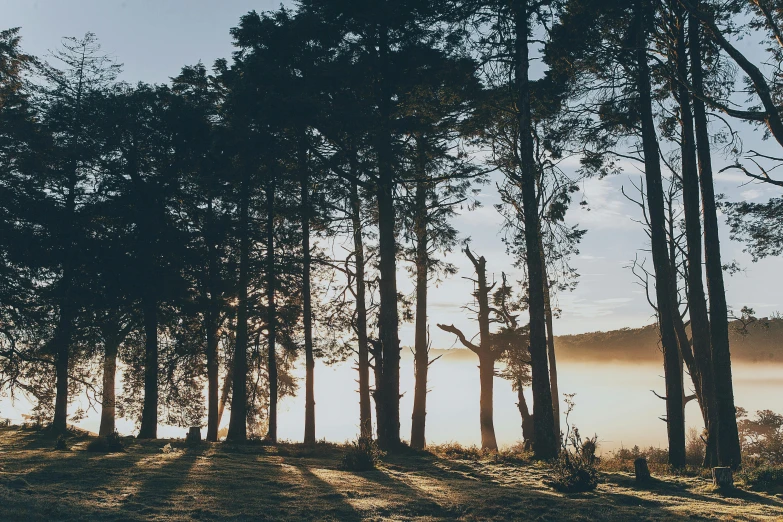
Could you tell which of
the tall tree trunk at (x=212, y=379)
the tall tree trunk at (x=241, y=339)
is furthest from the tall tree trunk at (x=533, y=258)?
the tall tree trunk at (x=212, y=379)

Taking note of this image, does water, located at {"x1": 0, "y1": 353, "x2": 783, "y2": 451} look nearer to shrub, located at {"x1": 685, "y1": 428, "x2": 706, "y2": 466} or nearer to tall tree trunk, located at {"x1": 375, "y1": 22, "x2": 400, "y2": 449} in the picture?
tall tree trunk, located at {"x1": 375, "y1": 22, "x2": 400, "y2": 449}

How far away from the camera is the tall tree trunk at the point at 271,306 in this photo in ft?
66.5

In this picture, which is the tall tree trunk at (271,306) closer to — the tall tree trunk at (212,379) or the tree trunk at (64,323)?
the tall tree trunk at (212,379)

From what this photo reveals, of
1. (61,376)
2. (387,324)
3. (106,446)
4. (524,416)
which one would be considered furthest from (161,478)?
(524,416)

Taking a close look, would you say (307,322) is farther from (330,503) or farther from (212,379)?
(330,503)

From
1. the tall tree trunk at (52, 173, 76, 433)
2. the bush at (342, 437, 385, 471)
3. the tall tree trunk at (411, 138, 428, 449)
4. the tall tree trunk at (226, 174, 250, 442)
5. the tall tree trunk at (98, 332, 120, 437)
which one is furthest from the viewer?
the tall tree trunk at (98, 332, 120, 437)

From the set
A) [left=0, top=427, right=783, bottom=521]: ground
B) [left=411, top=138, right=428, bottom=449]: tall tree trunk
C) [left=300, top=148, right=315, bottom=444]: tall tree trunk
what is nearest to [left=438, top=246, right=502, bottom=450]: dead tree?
[left=411, top=138, right=428, bottom=449]: tall tree trunk

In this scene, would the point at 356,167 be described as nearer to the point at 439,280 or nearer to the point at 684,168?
the point at 439,280

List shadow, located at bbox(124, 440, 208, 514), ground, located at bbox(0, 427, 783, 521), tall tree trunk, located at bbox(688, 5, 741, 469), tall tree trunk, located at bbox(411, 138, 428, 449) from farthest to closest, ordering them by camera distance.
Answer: tall tree trunk, located at bbox(411, 138, 428, 449) < tall tree trunk, located at bbox(688, 5, 741, 469) < shadow, located at bbox(124, 440, 208, 514) < ground, located at bbox(0, 427, 783, 521)

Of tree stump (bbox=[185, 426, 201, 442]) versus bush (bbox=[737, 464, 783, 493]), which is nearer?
bush (bbox=[737, 464, 783, 493])

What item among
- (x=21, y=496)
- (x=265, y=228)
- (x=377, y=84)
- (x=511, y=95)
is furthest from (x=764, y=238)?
(x=21, y=496)

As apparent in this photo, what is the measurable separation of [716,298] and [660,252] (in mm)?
1766

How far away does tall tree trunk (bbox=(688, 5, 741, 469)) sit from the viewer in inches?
523

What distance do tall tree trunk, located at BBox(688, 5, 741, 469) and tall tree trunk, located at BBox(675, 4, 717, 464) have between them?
0.47 meters
